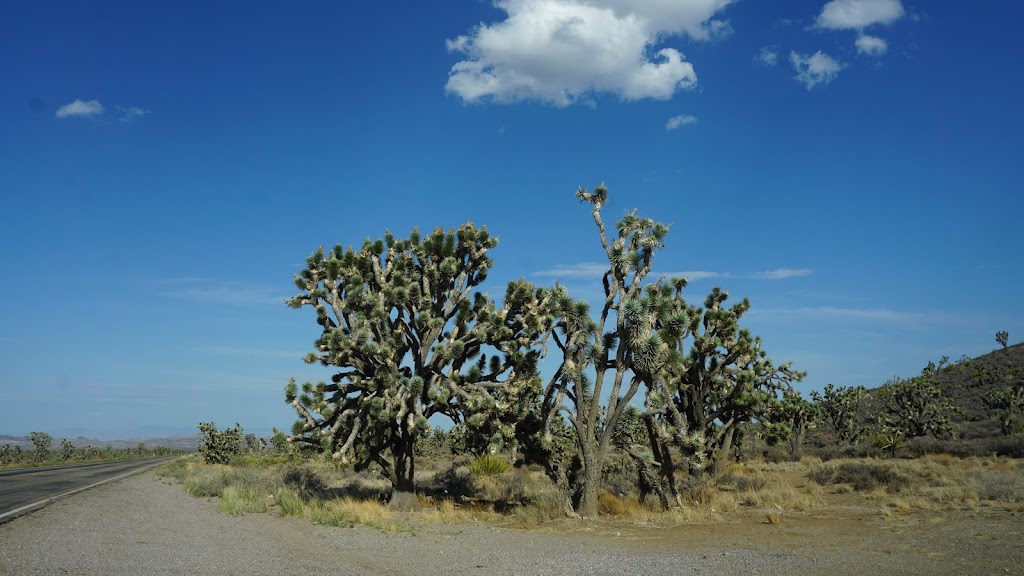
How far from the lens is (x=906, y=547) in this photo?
1055 cm

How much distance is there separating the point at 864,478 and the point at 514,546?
558 inches

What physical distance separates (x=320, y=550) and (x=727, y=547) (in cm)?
705

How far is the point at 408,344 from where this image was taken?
16953 mm

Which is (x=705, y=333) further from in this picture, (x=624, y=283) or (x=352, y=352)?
(x=352, y=352)

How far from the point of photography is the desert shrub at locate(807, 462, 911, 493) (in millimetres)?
19250

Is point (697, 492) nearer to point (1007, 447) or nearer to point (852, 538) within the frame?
point (852, 538)

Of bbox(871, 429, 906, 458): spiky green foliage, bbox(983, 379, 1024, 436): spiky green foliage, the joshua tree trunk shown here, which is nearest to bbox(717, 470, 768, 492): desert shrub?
the joshua tree trunk

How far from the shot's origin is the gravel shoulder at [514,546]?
902 centimetres

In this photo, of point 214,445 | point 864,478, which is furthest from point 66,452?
point 864,478

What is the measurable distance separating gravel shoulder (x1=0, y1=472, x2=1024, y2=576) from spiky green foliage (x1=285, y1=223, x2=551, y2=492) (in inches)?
100

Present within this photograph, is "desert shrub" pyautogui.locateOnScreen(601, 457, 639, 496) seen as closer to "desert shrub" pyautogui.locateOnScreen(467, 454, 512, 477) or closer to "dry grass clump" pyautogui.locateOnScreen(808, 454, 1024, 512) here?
"desert shrub" pyautogui.locateOnScreen(467, 454, 512, 477)

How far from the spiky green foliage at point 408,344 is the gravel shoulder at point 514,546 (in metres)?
2.55

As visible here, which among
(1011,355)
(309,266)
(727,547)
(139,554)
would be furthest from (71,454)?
(1011,355)

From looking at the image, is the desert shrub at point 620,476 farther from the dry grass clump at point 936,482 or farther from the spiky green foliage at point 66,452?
the spiky green foliage at point 66,452
